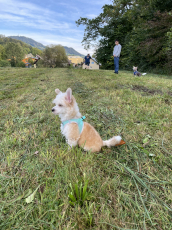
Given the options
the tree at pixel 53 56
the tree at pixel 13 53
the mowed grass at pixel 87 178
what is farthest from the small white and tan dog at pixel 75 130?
the tree at pixel 13 53

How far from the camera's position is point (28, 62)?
10506 centimetres

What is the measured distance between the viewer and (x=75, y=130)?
2.55 m

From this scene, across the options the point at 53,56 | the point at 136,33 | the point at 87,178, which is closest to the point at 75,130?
the point at 87,178

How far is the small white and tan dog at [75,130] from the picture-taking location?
2465mm

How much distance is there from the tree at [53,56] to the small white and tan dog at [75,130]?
203 ft

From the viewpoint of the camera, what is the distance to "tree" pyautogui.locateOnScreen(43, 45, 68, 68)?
57406 mm

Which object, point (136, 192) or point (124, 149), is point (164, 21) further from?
point (136, 192)

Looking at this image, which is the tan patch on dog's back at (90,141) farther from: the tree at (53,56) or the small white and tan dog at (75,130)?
the tree at (53,56)

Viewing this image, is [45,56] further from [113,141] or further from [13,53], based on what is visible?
[113,141]

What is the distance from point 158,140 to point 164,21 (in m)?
15.4

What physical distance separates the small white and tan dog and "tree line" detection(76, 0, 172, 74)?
12.5m

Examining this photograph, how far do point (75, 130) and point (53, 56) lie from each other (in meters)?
63.9

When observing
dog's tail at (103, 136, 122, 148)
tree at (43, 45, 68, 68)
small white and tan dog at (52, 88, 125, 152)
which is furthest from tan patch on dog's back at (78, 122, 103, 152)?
tree at (43, 45, 68, 68)

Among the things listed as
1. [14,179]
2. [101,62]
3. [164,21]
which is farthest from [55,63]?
[14,179]
